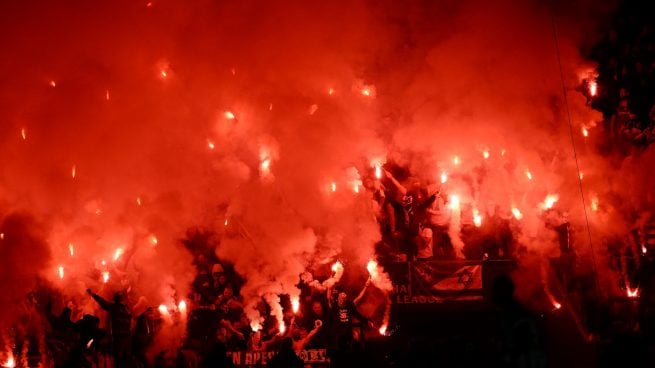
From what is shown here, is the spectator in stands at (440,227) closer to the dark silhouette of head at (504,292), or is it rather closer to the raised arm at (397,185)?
the raised arm at (397,185)

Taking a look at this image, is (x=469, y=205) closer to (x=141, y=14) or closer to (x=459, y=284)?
(x=459, y=284)

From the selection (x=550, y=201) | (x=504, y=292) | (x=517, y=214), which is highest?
(x=550, y=201)

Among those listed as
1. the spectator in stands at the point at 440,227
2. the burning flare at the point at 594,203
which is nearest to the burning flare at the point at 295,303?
the spectator in stands at the point at 440,227

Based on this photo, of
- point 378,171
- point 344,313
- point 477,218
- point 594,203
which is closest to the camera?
point 344,313

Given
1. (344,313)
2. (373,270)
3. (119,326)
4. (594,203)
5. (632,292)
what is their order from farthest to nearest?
(594,203) → (373,270) → (344,313) → (632,292) → (119,326)

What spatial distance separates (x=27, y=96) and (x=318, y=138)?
6.50 metres

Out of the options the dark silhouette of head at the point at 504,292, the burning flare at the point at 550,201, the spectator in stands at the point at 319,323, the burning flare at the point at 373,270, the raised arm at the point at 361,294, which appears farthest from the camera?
the burning flare at the point at 550,201

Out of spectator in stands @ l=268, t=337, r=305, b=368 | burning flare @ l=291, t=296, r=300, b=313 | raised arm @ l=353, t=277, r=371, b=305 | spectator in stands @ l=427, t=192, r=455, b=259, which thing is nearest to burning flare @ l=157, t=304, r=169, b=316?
burning flare @ l=291, t=296, r=300, b=313

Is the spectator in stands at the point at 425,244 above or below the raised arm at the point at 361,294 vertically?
above

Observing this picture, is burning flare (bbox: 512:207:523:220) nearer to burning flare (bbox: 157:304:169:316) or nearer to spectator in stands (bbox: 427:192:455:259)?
spectator in stands (bbox: 427:192:455:259)

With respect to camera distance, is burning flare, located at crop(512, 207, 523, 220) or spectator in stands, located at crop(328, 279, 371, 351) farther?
Result: burning flare, located at crop(512, 207, 523, 220)

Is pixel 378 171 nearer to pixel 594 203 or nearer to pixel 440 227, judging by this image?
pixel 440 227

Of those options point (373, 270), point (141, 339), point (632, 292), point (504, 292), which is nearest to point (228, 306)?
point (141, 339)

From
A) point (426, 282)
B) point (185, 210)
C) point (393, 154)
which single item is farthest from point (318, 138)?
point (426, 282)
